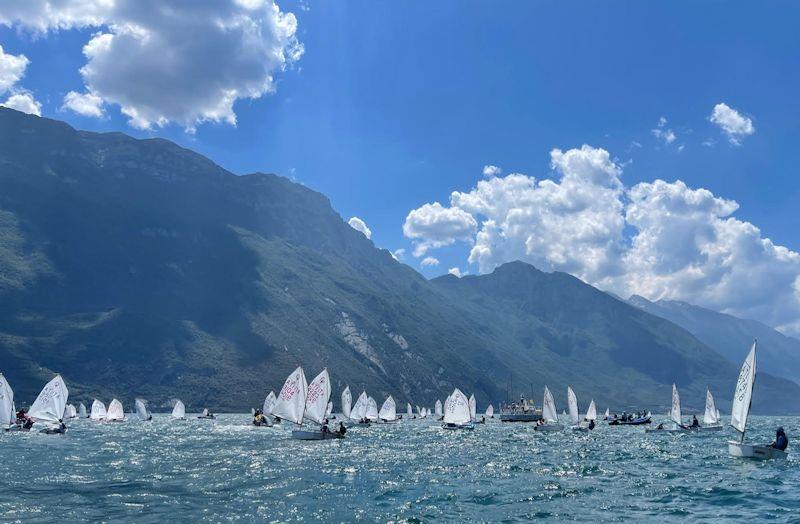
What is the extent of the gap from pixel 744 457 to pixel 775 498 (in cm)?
2332

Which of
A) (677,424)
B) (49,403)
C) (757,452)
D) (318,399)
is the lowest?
(677,424)

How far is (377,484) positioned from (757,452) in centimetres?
3483

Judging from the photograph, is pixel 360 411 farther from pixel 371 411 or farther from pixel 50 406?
pixel 50 406

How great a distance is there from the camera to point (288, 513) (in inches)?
1270

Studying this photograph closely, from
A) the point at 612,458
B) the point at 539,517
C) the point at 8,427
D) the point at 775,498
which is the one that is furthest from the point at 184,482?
the point at 8,427

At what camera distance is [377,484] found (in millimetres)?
42906

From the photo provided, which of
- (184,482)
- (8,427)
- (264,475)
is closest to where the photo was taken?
(184,482)

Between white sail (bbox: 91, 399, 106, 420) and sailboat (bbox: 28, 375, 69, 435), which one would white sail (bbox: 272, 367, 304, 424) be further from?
white sail (bbox: 91, 399, 106, 420)

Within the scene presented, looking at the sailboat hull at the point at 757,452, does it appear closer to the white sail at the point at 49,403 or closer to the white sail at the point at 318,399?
the white sail at the point at 318,399

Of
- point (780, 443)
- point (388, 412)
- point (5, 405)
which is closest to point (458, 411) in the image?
point (388, 412)

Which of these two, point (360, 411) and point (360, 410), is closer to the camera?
point (360, 411)

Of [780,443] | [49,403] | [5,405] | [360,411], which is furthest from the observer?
[360,411]

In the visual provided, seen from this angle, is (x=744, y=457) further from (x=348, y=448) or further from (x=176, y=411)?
(x=176, y=411)

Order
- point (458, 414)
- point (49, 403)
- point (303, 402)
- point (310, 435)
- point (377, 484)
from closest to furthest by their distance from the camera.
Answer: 1. point (377, 484)
2. point (303, 402)
3. point (310, 435)
4. point (49, 403)
5. point (458, 414)
